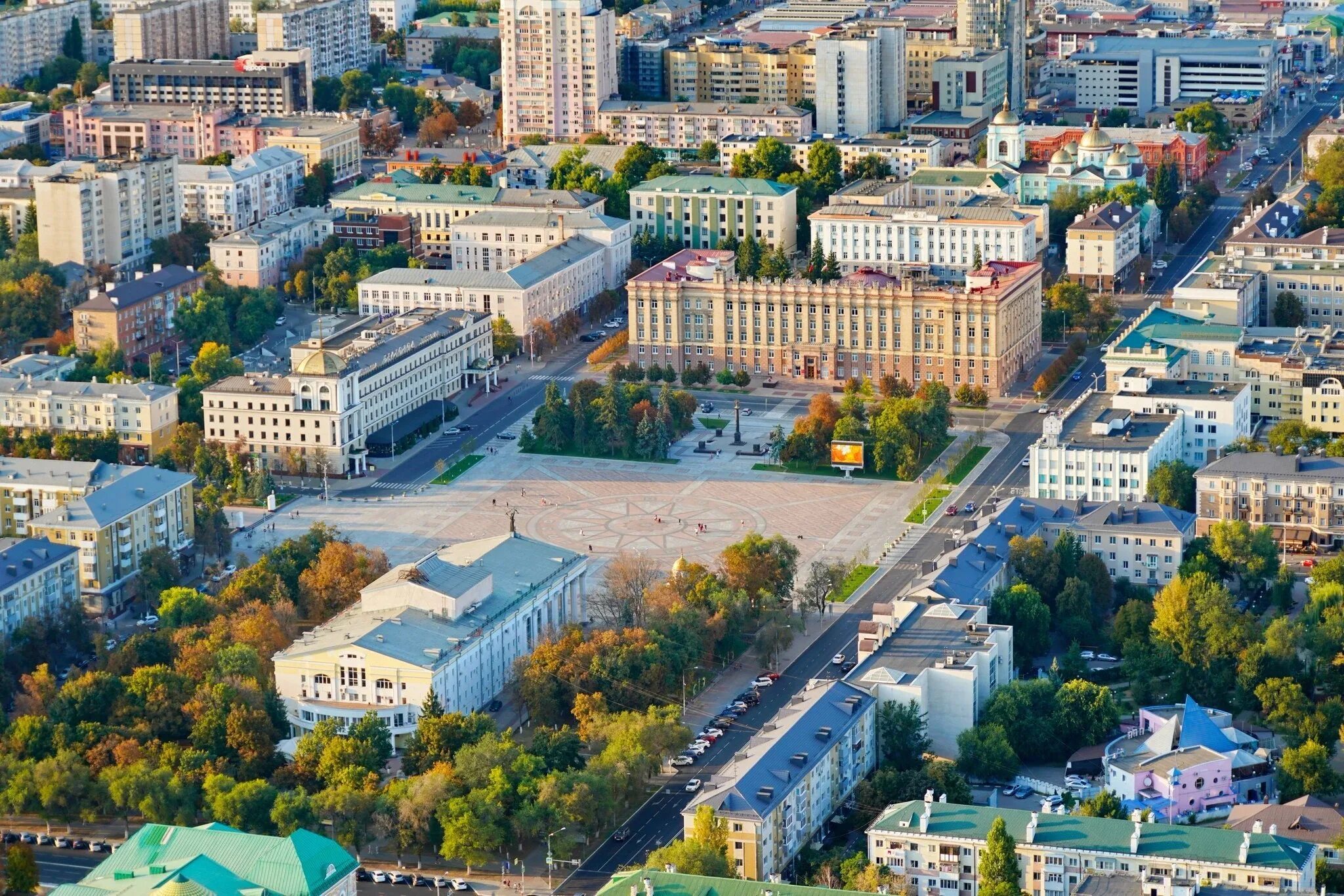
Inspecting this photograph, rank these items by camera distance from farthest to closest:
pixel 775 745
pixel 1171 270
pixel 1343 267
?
pixel 1171 270 → pixel 1343 267 → pixel 775 745

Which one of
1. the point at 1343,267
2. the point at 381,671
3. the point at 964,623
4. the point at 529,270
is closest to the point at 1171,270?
the point at 1343,267

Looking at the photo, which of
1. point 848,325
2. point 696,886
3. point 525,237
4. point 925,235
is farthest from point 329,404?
point 696,886

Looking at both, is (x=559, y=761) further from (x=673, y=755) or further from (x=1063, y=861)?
(x=1063, y=861)

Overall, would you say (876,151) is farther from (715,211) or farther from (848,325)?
(848,325)

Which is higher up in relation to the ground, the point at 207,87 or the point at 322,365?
the point at 207,87

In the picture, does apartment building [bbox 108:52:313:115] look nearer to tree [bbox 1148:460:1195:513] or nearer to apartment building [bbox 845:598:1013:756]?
tree [bbox 1148:460:1195:513]
